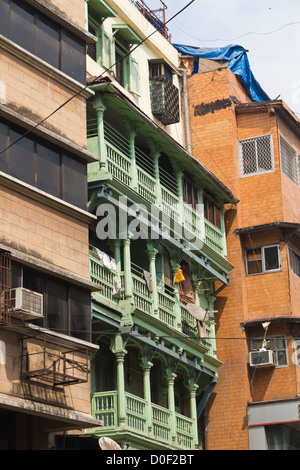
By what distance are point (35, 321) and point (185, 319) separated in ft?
30.4

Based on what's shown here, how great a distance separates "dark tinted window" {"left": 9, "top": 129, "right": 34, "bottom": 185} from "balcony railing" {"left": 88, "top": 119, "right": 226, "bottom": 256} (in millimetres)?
4440

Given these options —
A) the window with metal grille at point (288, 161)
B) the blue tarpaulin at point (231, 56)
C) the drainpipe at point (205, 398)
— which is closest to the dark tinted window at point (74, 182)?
the drainpipe at point (205, 398)

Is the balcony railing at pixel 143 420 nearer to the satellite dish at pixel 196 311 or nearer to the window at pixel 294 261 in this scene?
the satellite dish at pixel 196 311

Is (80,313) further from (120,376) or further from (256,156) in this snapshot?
(256,156)

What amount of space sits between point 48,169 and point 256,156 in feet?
45.0

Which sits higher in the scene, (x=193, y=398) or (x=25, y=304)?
(x=25, y=304)

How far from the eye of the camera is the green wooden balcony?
2253cm

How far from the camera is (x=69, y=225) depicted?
1981 centimetres

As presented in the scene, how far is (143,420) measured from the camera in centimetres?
2297

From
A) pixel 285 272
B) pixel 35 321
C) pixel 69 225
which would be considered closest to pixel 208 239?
pixel 285 272

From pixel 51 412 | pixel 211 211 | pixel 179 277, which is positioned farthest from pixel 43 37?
pixel 211 211

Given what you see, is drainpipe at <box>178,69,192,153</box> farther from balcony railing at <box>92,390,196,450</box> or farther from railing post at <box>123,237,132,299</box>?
balcony railing at <box>92,390,196,450</box>

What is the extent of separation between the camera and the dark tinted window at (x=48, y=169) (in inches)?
757

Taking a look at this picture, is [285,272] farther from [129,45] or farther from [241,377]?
[129,45]
